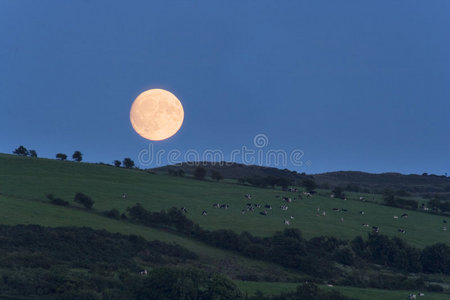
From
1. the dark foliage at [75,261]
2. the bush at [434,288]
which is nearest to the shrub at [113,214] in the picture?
the dark foliage at [75,261]

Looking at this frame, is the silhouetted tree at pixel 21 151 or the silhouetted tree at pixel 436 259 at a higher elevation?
the silhouetted tree at pixel 21 151

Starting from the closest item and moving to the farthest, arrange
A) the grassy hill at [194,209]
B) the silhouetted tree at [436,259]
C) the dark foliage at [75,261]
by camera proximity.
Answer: the dark foliage at [75,261]
the grassy hill at [194,209]
the silhouetted tree at [436,259]

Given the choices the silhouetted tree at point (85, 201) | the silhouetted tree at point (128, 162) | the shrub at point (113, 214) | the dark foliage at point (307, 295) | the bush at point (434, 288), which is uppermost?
the silhouetted tree at point (128, 162)

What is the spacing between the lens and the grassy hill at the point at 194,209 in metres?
53.8

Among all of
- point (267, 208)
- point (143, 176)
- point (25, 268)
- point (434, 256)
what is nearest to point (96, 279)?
point (25, 268)

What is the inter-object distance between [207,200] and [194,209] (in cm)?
1046

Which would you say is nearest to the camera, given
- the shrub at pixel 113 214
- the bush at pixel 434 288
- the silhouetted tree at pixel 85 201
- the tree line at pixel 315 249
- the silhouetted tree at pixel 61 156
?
the bush at pixel 434 288

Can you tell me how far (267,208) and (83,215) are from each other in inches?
1323

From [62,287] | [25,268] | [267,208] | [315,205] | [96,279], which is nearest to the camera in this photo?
[62,287]

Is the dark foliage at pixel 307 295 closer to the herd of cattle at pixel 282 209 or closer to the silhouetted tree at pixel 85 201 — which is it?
the herd of cattle at pixel 282 209

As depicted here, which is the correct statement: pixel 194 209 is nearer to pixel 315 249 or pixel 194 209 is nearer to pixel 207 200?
pixel 207 200

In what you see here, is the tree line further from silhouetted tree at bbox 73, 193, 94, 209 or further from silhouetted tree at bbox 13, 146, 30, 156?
silhouetted tree at bbox 13, 146, 30, 156

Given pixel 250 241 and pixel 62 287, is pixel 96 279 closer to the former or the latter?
pixel 62 287

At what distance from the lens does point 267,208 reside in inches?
3329
